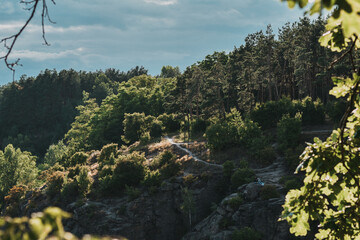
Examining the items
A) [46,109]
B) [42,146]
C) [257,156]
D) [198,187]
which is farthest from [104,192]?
[46,109]

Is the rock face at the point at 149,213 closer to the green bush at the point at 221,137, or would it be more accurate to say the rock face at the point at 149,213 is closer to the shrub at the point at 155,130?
the green bush at the point at 221,137

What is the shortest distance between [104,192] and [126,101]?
37.0 metres

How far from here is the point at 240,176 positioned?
3194 centimetres

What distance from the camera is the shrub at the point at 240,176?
31.8 m

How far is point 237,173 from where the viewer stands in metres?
32.2

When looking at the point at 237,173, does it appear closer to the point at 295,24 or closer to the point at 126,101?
the point at 295,24

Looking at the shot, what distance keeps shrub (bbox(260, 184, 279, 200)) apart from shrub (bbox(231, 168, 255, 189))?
12.5 feet

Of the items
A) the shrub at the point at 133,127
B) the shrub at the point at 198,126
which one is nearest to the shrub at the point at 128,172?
the shrub at the point at 198,126

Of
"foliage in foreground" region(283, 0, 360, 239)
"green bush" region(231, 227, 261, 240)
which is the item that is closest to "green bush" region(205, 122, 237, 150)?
"green bush" region(231, 227, 261, 240)

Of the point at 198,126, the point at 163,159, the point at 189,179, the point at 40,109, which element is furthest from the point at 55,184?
the point at 40,109

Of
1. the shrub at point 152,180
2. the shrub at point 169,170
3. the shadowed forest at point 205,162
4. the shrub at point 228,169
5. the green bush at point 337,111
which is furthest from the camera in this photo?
the green bush at point 337,111

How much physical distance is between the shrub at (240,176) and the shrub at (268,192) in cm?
381

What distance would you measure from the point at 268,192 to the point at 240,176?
484 cm

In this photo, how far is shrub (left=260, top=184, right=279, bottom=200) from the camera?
89.2 feet
